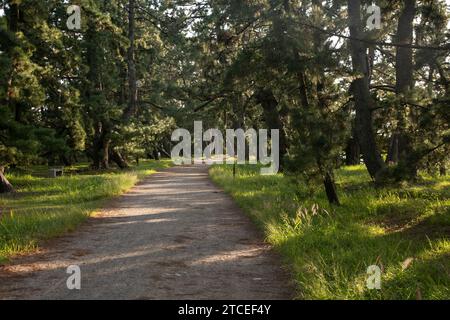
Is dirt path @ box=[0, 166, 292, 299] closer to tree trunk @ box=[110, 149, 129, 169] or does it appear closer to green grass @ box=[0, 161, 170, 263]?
green grass @ box=[0, 161, 170, 263]

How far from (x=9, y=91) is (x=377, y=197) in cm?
1299

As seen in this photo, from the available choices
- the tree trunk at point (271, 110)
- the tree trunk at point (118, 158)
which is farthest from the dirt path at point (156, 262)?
the tree trunk at point (118, 158)

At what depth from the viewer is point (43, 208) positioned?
42.9 ft

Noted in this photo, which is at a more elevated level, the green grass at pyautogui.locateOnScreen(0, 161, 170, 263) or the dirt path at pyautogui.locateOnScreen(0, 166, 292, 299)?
the green grass at pyautogui.locateOnScreen(0, 161, 170, 263)

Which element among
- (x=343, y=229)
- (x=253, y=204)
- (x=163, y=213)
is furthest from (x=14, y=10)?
(x=343, y=229)

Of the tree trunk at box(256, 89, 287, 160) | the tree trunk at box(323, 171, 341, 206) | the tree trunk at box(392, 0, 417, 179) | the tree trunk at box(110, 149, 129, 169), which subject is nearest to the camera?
the tree trunk at box(323, 171, 341, 206)

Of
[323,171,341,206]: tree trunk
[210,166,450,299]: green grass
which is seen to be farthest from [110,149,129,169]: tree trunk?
[323,171,341,206]: tree trunk

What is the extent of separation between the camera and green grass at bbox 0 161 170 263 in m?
8.99

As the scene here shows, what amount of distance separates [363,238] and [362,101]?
22.8ft

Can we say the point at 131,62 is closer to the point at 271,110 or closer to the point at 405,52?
the point at 271,110

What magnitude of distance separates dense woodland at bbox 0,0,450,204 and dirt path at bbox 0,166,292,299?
9.32 ft

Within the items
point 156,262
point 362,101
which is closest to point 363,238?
point 156,262
